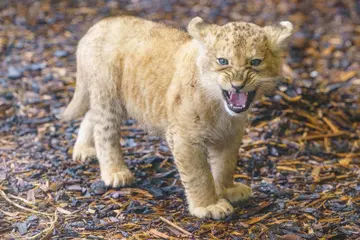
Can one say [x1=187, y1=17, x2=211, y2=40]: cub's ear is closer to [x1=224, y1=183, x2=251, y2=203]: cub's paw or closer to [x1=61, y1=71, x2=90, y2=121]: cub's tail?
[x1=224, y1=183, x2=251, y2=203]: cub's paw

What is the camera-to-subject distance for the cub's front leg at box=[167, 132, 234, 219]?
235 inches

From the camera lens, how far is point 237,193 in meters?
6.42

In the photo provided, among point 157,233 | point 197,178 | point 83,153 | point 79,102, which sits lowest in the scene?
point 157,233

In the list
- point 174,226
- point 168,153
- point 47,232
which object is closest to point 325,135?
point 168,153

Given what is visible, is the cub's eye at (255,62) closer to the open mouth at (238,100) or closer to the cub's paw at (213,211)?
the open mouth at (238,100)

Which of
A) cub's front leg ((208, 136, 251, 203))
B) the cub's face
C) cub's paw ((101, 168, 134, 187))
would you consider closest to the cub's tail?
cub's paw ((101, 168, 134, 187))

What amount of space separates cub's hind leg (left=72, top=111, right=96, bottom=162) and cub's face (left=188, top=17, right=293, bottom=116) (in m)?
2.05

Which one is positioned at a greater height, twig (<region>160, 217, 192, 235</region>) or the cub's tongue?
the cub's tongue

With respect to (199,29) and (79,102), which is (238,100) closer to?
(199,29)

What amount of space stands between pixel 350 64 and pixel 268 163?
12.7 ft

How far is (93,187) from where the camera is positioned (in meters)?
6.69

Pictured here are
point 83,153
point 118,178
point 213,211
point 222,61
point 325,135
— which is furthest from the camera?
point 325,135

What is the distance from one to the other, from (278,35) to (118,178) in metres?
2.23

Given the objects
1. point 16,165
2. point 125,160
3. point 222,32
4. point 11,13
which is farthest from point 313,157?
point 11,13
